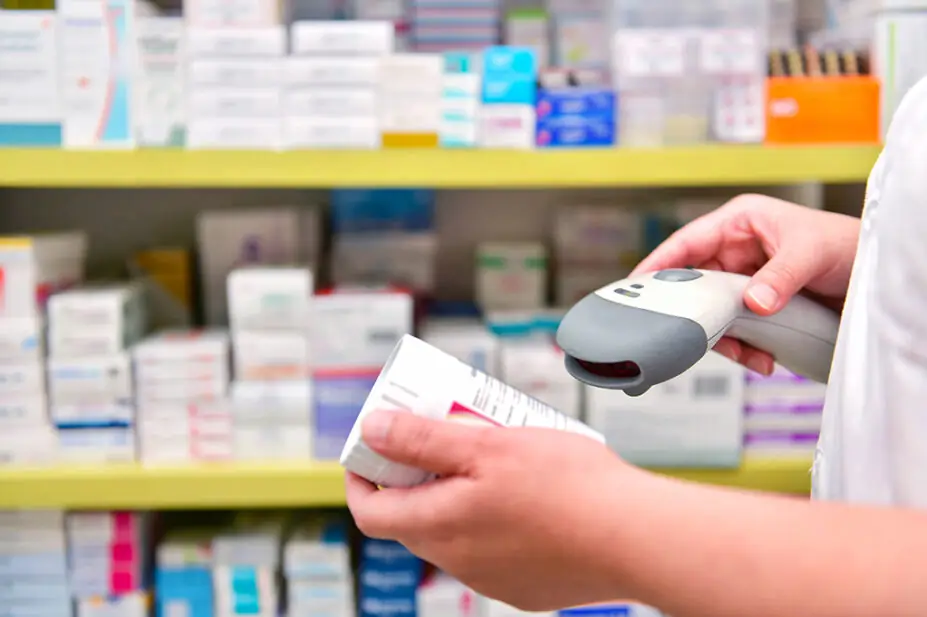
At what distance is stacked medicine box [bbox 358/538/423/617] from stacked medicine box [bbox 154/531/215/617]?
219 millimetres

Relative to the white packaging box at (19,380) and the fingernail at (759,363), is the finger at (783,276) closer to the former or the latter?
the fingernail at (759,363)

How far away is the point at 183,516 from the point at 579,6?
1054mm

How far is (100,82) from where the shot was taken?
1109 millimetres

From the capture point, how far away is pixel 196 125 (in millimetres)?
1113

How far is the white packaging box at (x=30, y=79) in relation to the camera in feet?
3.60

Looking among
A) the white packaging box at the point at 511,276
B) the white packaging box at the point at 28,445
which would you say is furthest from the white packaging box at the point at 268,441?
the white packaging box at the point at 511,276

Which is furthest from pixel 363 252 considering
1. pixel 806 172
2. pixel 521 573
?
pixel 521 573

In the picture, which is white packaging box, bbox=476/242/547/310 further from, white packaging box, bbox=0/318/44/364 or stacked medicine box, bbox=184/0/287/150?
white packaging box, bbox=0/318/44/364

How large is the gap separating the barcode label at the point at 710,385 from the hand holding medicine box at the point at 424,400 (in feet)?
2.43

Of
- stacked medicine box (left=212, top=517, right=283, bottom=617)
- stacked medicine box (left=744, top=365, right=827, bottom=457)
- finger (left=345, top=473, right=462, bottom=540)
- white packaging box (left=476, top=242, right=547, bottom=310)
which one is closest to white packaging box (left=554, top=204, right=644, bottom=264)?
white packaging box (left=476, top=242, right=547, bottom=310)

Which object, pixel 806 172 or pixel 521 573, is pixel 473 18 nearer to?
pixel 806 172

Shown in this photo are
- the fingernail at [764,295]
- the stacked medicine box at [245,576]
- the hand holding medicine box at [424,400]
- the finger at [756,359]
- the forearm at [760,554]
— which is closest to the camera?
the forearm at [760,554]

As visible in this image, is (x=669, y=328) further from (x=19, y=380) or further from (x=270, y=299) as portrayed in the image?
(x=19, y=380)

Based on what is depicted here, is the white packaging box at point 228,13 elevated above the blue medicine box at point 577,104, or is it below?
above
